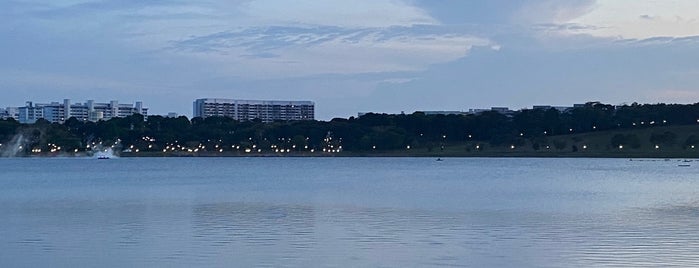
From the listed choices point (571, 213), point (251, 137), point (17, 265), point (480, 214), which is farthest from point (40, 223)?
point (251, 137)

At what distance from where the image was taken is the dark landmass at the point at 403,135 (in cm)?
12438

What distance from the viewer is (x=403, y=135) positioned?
440 feet

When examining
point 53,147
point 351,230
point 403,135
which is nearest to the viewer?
point 351,230

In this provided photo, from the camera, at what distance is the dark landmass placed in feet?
408

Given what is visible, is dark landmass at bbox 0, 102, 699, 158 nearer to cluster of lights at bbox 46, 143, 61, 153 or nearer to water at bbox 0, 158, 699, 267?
cluster of lights at bbox 46, 143, 61, 153

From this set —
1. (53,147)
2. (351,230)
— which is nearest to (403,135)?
(53,147)

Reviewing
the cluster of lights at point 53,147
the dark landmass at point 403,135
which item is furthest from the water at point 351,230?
the cluster of lights at point 53,147

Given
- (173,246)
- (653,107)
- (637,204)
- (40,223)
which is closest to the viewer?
(173,246)

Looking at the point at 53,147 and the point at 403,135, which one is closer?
the point at 403,135

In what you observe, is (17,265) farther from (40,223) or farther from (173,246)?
(40,223)

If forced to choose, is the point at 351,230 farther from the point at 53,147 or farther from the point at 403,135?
the point at 53,147

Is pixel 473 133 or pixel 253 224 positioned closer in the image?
pixel 253 224

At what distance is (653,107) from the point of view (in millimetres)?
129875

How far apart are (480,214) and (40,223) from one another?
11.7 m
